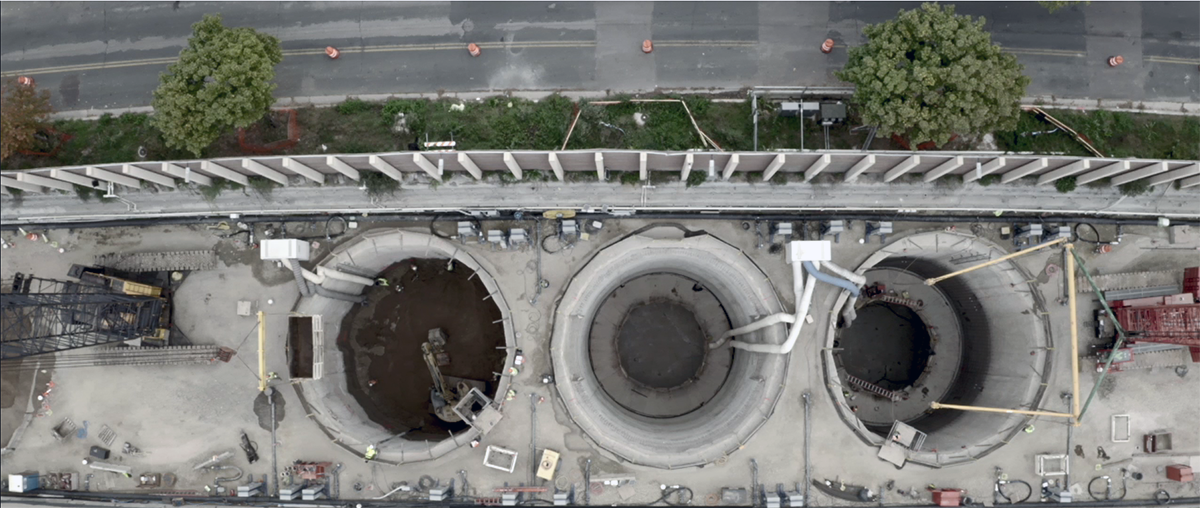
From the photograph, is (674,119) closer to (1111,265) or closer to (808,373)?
(808,373)

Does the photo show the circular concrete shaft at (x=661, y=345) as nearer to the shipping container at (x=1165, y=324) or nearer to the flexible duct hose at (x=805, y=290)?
the flexible duct hose at (x=805, y=290)

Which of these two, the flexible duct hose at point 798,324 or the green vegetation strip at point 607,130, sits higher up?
the green vegetation strip at point 607,130

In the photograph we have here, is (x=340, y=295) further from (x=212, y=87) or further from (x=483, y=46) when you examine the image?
(x=483, y=46)

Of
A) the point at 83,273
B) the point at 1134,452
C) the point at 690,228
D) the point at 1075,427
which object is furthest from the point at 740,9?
the point at 83,273

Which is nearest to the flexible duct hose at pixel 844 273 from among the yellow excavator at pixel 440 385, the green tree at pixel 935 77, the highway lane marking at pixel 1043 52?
the green tree at pixel 935 77

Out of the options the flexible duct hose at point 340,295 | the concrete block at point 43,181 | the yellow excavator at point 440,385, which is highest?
the concrete block at point 43,181

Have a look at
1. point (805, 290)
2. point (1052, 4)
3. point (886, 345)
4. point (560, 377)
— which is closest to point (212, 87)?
point (560, 377)

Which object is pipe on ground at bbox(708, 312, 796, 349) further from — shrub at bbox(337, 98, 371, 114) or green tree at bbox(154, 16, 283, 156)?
green tree at bbox(154, 16, 283, 156)

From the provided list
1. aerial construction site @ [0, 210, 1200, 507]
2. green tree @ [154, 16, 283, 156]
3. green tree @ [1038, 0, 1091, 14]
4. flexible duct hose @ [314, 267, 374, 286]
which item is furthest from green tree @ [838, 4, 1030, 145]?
flexible duct hose @ [314, 267, 374, 286]
